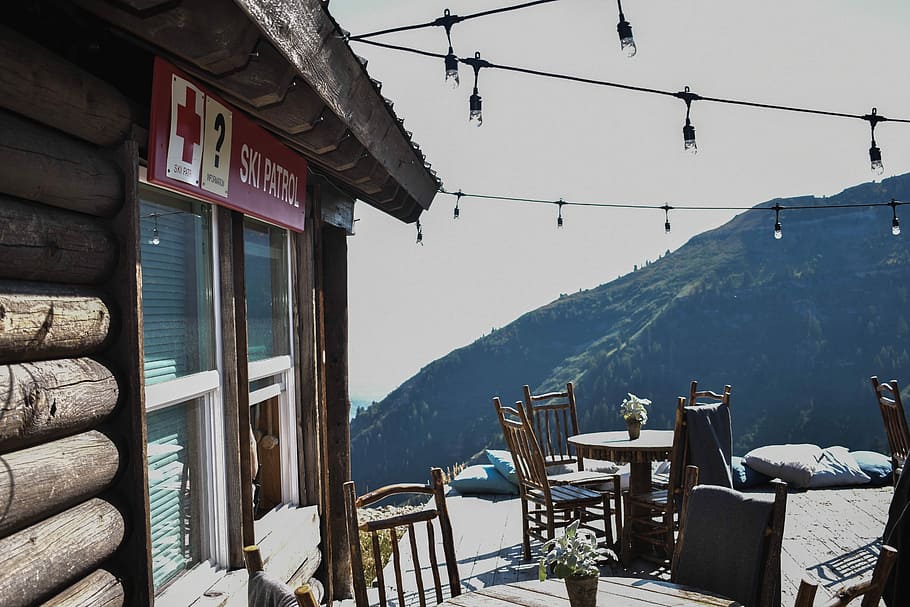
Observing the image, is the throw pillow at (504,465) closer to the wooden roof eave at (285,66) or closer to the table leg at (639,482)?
the table leg at (639,482)

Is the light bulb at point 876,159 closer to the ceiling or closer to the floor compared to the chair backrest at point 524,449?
closer to the ceiling

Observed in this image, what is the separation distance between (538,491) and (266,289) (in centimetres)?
260

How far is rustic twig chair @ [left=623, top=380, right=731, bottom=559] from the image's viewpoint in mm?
4840

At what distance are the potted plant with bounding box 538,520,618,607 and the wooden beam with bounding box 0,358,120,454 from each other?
1310 millimetres

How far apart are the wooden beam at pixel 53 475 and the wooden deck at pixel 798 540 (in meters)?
3.15

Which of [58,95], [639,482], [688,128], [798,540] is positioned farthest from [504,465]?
[58,95]

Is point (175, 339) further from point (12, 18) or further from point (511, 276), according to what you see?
point (511, 276)

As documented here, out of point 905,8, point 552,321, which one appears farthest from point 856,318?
point 905,8

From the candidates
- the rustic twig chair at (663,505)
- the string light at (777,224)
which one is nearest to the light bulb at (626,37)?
the rustic twig chair at (663,505)

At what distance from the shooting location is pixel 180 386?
274cm

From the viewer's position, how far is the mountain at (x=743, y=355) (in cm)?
2208

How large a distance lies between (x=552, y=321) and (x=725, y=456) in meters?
26.3

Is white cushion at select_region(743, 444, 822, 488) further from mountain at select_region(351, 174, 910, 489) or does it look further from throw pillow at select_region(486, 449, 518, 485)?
mountain at select_region(351, 174, 910, 489)

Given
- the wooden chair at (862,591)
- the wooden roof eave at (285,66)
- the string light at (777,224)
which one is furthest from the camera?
the string light at (777,224)
